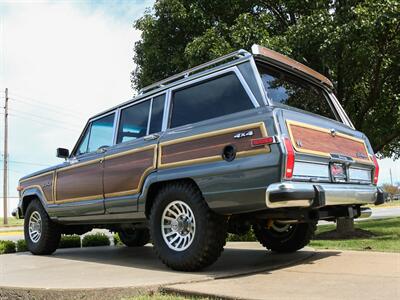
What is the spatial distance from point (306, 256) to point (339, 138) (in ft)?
5.63

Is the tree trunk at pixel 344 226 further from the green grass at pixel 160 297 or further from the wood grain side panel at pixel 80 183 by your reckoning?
the green grass at pixel 160 297

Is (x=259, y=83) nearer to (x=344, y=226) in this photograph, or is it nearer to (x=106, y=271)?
(x=106, y=271)

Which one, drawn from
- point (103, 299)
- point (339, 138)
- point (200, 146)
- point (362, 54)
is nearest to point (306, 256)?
point (339, 138)

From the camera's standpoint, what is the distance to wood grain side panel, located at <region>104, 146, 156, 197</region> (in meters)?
5.86

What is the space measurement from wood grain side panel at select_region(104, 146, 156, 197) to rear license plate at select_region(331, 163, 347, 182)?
204 centimetres

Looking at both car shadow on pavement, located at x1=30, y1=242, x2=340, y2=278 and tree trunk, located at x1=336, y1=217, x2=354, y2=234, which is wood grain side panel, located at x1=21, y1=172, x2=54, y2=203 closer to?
car shadow on pavement, located at x1=30, y1=242, x2=340, y2=278

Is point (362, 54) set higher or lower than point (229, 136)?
higher

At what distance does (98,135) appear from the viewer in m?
7.23

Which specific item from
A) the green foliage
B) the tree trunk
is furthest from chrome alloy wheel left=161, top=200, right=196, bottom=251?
the tree trunk

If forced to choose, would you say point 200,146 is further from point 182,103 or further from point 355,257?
point 355,257

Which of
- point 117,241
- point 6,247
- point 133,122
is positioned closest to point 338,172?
point 133,122

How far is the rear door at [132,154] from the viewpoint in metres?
5.91

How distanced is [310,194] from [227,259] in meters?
2.11

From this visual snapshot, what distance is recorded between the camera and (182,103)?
581 centimetres
